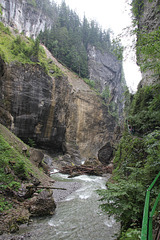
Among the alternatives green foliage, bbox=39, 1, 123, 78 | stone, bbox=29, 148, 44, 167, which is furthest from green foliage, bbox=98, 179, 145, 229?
green foliage, bbox=39, 1, 123, 78

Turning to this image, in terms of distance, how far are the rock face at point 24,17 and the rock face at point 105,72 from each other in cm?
2040

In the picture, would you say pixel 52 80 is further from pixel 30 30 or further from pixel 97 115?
pixel 30 30

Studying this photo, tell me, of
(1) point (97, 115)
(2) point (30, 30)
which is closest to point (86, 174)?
(1) point (97, 115)

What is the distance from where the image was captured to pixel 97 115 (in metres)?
41.3

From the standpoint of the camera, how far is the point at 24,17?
161 feet

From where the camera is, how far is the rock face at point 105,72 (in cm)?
5722

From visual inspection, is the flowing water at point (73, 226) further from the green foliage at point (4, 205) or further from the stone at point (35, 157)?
the stone at point (35, 157)

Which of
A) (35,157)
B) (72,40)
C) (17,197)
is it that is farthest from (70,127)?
(72,40)

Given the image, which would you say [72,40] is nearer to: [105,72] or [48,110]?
[105,72]

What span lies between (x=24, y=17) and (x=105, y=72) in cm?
3342

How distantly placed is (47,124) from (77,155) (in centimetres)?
923

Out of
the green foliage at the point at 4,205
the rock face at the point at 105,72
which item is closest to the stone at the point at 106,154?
the green foliage at the point at 4,205

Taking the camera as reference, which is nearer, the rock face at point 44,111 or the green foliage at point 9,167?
the green foliage at point 9,167

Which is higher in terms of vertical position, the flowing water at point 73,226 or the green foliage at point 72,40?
the green foliage at point 72,40
